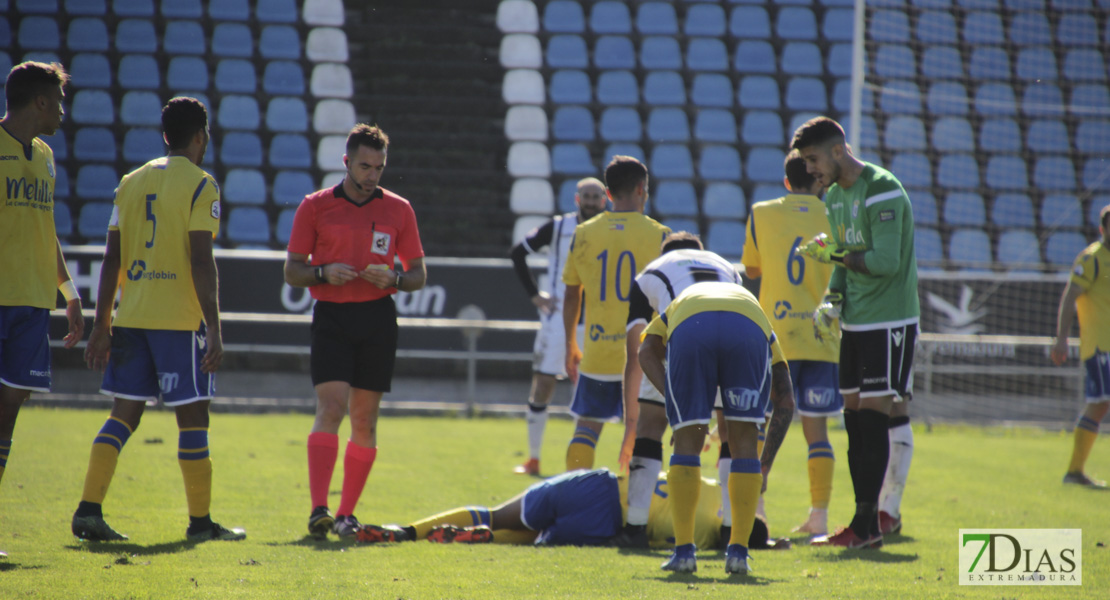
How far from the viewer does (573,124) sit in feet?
51.3

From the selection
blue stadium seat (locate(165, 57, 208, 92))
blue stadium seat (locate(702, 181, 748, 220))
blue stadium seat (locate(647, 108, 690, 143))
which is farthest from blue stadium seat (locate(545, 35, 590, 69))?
blue stadium seat (locate(165, 57, 208, 92))

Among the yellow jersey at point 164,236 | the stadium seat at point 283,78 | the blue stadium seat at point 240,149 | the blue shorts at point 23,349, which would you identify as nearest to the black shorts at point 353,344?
the yellow jersey at point 164,236

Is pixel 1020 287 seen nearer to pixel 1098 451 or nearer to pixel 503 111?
pixel 1098 451

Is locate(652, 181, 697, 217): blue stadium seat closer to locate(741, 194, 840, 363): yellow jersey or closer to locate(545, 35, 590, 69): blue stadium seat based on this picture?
locate(545, 35, 590, 69): blue stadium seat

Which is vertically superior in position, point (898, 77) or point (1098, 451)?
point (898, 77)

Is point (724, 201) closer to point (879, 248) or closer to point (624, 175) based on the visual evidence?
point (624, 175)

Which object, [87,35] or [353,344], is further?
[87,35]

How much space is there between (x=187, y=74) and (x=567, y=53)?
20.3 feet

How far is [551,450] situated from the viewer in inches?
341

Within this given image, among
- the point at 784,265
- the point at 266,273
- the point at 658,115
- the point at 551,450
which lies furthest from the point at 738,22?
the point at 784,265

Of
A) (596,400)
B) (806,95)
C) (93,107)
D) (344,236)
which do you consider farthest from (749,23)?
(344,236)

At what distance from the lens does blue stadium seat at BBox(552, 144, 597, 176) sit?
14992 millimetres

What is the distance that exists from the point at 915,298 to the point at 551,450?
178 inches

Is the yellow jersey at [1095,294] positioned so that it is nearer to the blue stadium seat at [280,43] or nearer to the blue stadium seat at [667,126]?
the blue stadium seat at [667,126]
